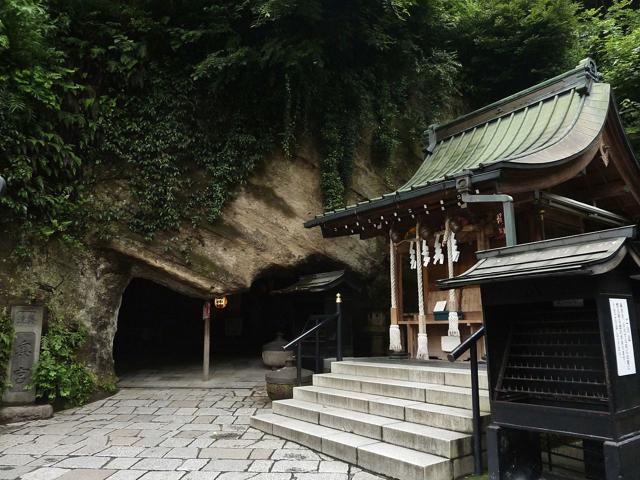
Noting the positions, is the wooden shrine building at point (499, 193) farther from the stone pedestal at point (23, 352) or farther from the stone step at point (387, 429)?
the stone pedestal at point (23, 352)

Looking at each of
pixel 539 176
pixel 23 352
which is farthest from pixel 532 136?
pixel 23 352

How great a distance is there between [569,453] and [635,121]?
10.3m

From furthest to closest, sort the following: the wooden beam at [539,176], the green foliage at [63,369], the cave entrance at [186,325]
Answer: the cave entrance at [186,325] → the green foliage at [63,369] → the wooden beam at [539,176]

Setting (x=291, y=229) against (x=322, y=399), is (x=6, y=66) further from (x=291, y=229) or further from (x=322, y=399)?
(x=322, y=399)

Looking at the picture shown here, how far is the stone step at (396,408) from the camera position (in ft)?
15.7

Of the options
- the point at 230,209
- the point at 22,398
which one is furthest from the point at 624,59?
the point at 22,398

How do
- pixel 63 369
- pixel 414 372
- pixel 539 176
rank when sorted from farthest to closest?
pixel 63 369, pixel 414 372, pixel 539 176

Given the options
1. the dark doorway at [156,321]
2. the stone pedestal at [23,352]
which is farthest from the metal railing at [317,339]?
the dark doorway at [156,321]

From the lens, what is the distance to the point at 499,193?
5.76m

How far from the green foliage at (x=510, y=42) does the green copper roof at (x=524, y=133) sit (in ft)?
20.1

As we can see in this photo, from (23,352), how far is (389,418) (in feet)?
22.5

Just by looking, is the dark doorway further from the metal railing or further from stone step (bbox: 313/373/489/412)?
stone step (bbox: 313/373/489/412)

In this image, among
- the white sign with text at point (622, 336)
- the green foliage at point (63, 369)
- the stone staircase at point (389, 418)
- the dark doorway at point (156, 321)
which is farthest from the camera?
the dark doorway at point (156, 321)

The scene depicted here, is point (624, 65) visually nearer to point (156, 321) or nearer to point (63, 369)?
point (63, 369)
